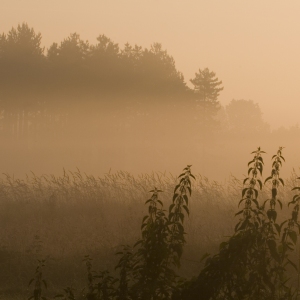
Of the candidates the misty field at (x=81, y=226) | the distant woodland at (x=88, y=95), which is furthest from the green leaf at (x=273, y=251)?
the distant woodland at (x=88, y=95)

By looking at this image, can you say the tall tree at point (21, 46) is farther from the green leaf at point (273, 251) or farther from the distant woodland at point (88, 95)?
the green leaf at point (273, 251)

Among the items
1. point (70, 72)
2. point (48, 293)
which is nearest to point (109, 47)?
point (70, 72)

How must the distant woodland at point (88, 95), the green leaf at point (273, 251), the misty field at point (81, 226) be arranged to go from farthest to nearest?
the distant woodland at point (88, 95) < the misty field at point (81, 226) < the green leaf at point (273, 251)

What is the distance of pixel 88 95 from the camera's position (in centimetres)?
5350

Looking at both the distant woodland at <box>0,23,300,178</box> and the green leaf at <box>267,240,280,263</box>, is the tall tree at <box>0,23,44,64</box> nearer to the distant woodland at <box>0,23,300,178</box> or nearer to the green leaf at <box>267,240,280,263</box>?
the distant woodland at <box>0,23,300,178</box>

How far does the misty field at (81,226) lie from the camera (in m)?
10.8

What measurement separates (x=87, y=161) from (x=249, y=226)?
1644 inches

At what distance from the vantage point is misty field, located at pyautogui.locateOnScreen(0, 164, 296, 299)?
10.8 metres

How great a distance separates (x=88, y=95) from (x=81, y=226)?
41.2 meters

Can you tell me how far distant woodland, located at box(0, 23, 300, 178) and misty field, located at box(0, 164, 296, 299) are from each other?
36292 mm

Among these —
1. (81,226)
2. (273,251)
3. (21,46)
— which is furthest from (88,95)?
(273,251)

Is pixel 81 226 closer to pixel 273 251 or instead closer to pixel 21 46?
pixel 273 251

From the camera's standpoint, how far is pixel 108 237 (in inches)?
484

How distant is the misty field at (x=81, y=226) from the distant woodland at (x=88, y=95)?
36292 mm
